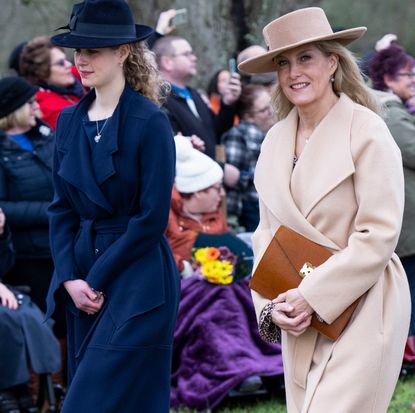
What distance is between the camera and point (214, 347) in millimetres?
7148

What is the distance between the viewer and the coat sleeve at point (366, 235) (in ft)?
14.2

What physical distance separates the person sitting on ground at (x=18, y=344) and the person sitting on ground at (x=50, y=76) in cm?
128

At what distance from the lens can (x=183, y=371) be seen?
7234 millimetres

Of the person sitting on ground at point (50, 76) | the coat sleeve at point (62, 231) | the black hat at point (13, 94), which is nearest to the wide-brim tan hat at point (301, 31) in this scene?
the coat sleeve at point (62, 231)

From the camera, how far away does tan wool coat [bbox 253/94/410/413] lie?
171 inches

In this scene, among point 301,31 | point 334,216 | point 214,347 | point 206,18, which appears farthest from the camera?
point 206,18

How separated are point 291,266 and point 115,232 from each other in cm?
94

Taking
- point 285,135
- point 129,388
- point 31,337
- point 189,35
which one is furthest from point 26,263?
point 189,35

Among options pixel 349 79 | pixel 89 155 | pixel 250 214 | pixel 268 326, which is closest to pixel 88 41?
pixel 89 155

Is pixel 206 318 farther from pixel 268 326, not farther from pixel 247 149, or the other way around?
pixel 268 326

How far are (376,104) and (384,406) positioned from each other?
1229mm

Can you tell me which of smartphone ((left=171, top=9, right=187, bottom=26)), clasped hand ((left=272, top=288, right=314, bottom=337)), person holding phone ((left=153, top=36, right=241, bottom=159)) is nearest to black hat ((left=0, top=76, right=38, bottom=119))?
person holding phone ((left=153, top=36, right=241, bottom=159))

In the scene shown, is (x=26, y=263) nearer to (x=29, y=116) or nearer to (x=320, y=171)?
(x=29, y=116)

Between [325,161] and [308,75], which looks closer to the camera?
[325,161]
